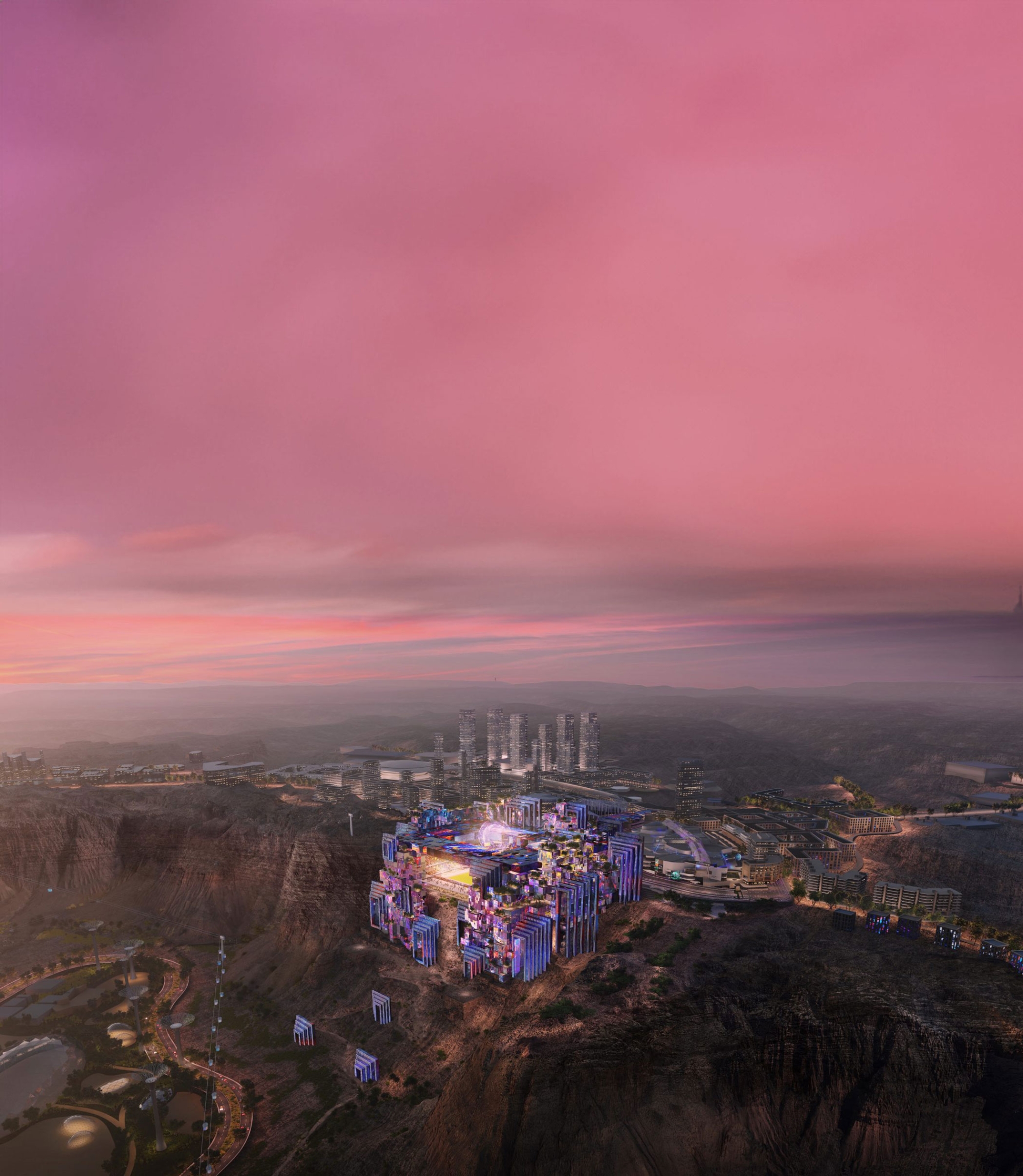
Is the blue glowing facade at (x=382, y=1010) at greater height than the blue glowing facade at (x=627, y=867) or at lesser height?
lesser

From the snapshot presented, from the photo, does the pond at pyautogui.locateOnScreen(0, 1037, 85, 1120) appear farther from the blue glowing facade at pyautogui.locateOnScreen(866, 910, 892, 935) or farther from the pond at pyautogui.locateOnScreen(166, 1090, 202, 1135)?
the blue glowing facade at pyautogui.locateOnScreen(866, 910, 892, 935)

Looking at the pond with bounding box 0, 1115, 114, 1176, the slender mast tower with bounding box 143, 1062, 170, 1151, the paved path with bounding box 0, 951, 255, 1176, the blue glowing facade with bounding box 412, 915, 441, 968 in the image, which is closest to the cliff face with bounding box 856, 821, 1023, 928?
the blue glowing facade with bounding box 412, 915, 441, 968

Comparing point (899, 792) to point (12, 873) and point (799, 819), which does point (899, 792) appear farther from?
point (12, 873)

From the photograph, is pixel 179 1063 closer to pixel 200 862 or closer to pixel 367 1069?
pixel 367 1069

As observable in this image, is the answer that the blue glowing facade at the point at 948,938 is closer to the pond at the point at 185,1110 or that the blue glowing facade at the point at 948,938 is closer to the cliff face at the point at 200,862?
the cliff face at the point at 200,862

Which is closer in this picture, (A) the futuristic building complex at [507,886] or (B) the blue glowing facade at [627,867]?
(A) the futuristic building complex at [507,886]

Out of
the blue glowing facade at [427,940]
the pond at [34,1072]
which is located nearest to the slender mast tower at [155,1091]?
the pond at [34,1072]
